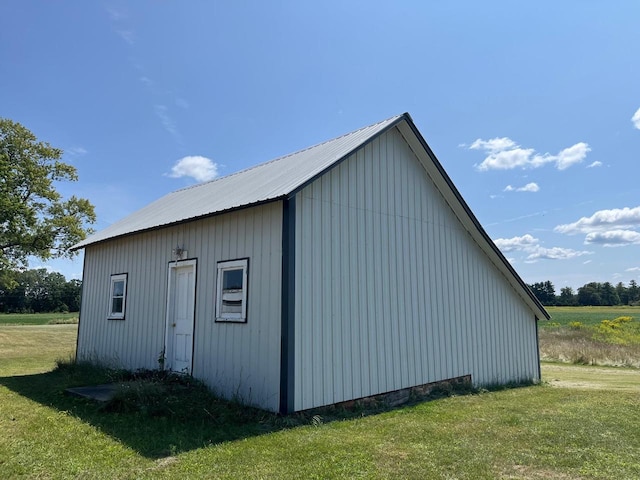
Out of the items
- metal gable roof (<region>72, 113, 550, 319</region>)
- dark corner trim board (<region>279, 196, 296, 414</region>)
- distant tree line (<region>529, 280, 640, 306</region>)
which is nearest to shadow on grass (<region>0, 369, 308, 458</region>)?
dark corner trim board (<region>279, 196, 296, 414</region>)

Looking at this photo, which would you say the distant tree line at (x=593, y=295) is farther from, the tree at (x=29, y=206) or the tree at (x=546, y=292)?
the tree at (x=29, y=206)

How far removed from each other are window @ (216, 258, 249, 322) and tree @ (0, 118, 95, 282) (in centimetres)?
2277

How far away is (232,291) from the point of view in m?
8.03

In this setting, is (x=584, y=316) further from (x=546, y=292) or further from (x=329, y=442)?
(x=329, y=442)

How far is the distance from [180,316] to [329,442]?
15.7 feet

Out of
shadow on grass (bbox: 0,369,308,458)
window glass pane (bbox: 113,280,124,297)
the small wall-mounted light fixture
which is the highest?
the small wall-mounted light fixture

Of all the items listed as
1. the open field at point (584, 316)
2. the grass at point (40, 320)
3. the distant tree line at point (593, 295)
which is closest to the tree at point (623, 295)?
the distant tree line at point (593, 295)

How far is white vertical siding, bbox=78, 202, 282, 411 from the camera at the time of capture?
7223 millimetres

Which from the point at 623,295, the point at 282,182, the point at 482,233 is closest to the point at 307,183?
the point at 282,182

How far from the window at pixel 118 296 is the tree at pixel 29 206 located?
59.6 ft

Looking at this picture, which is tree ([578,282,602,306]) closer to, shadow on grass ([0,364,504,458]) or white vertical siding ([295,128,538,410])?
white vertical siding ([295,128,538,410])

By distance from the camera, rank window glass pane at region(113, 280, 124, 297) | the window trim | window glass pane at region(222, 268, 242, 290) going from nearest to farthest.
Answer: window glass pane at region(222, 268, 242, 290), the window trim, window glass pane at region(113, 280, 124, 297)

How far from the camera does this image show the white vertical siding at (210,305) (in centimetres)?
722

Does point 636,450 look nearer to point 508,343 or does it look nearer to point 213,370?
point 213,370
